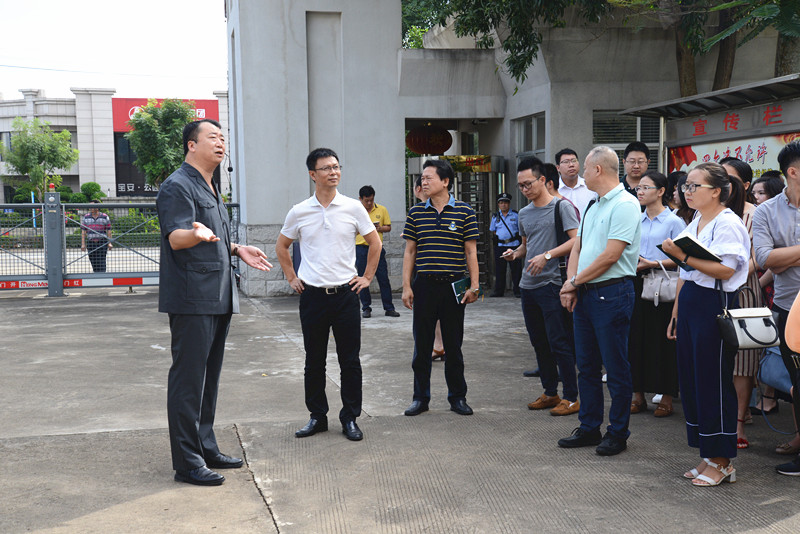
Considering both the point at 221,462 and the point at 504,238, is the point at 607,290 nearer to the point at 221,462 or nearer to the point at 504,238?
the point at 221,462

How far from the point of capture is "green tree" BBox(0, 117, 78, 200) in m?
42.3

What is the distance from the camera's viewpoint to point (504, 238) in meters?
12.8

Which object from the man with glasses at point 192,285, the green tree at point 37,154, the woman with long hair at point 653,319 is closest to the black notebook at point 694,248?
the woman with long hair at point 653,319

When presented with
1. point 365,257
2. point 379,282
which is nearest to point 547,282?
point 365,257

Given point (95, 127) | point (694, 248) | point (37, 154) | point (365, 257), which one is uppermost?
point (95, 127)

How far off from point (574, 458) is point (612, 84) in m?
9.02

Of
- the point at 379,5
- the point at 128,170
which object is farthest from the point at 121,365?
the point at 128,170

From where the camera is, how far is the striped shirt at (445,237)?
5.97m

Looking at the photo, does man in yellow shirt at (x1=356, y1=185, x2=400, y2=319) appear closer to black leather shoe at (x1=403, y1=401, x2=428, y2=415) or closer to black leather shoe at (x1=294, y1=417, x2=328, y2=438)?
black leather shoe at (x1=403, y1=401, x2=428, y2=415)

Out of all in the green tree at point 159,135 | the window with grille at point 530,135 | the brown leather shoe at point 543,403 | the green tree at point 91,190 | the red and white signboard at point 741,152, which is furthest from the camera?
the green tree at point 91,190

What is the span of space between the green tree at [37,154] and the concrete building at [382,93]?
3287 centimetres

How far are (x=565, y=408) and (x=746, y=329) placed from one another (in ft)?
6.71

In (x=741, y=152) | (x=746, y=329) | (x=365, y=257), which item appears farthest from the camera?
(x=365, y=257)

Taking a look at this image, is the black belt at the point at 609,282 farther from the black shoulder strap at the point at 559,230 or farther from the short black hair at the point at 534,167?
the short black hair at the point at 534,167
